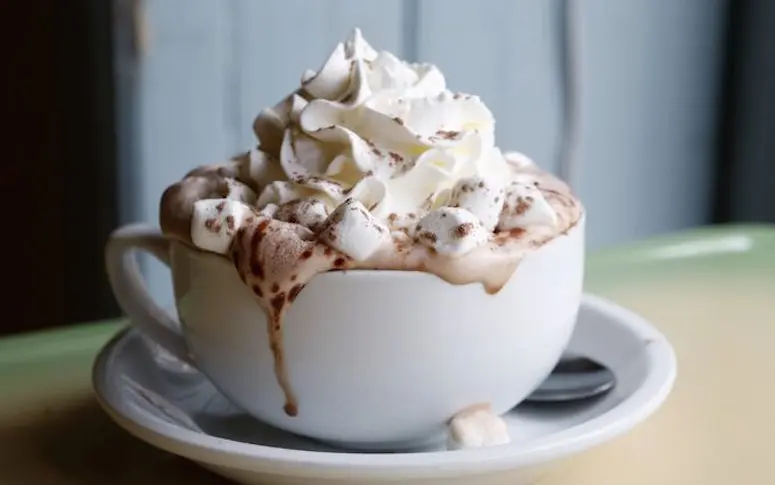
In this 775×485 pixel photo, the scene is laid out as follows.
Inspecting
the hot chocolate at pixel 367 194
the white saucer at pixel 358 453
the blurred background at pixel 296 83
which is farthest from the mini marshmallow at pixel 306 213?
the blurred background at pixel 296 83

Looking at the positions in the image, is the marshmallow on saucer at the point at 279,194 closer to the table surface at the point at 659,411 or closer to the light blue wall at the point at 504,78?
the table surface at the point at 659,411

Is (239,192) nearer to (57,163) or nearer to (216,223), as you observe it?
(216,223)

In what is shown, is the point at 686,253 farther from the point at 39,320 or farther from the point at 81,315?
the point at 39,320

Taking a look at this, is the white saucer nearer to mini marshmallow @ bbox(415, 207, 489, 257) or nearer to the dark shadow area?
mini marshmallow @ bbox(415, 207, 489, 257)

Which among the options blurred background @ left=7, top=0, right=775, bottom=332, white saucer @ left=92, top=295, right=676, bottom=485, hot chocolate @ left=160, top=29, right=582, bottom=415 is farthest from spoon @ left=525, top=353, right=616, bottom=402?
blurred background @ left=7, top=0, right=775, bottom=332

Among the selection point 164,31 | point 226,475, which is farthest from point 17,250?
point 226,475
